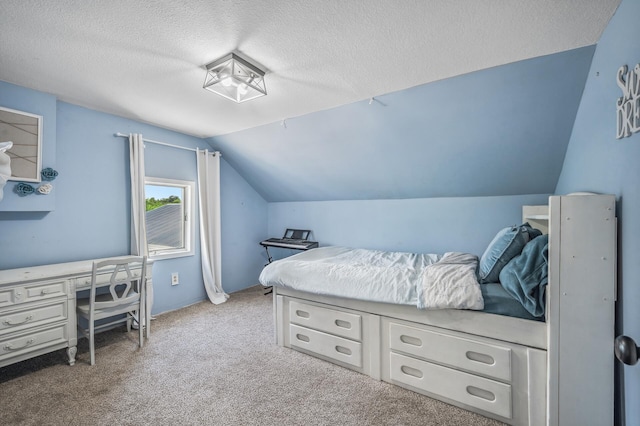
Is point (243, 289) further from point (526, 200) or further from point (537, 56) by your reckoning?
point (537, 56)

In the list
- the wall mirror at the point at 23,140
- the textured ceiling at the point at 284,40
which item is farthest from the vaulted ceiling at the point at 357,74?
the wall mirror at the point at 23,140

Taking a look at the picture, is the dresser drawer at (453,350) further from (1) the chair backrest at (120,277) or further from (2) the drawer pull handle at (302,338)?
(1) the chair backrest at (120,277)

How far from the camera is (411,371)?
2.03 metres

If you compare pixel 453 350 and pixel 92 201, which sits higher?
pixel 92 201

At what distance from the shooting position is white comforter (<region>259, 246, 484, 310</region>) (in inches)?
72.6

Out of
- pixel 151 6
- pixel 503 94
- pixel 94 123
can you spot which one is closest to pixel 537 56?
pixel 503 94

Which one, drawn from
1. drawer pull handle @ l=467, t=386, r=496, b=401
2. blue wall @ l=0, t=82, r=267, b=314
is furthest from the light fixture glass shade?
drawer pull handle @ l=467, t=386, r=496, b=401

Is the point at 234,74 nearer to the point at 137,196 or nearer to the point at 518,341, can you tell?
the point at 137,196

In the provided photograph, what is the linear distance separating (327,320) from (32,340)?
236 cm

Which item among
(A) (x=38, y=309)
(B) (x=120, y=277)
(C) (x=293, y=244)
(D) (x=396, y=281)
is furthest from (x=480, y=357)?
(A) (x=38, y=309)

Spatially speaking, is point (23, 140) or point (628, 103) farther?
point (23, 140)

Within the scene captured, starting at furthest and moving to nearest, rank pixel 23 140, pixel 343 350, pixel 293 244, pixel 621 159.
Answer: pixel 293 244, pixel 23 140, pixel 343 350, pixel 621 159

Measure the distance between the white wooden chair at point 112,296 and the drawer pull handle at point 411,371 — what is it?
241cm

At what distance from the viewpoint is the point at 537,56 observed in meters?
1.96
